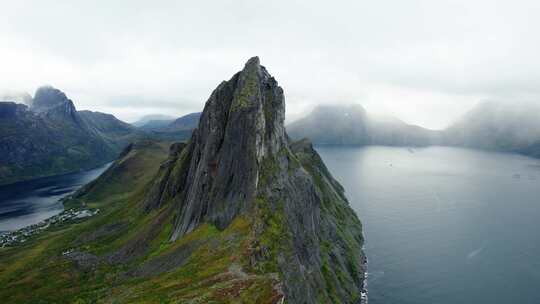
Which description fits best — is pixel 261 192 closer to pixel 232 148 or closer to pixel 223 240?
pixel 223 240

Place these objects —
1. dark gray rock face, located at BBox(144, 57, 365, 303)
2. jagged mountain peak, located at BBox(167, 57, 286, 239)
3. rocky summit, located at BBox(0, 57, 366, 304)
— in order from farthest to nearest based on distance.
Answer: jagged mountain peak, located at BBox(167, 57, 286, 239) < dark gray rock face, located at BBox(144, 57, 365, 303) < rocky summit, located at BBox(0, 57, 366, 304)

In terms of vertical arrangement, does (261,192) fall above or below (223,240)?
above

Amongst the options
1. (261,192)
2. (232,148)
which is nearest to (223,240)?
(261,192)

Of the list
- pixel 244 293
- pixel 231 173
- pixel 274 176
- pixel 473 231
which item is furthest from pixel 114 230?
pixel 473 231

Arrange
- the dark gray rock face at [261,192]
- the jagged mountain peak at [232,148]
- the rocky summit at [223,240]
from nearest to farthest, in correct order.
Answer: the rocky summit at [223,240]
the dark gray rock face at [261,192]
the jagged mountain peak at [232,148]

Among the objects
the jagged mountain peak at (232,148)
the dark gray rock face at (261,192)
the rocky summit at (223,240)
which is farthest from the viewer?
the jagged mountain peak at (232,148)

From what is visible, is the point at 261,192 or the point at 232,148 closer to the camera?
the point at 261,192
